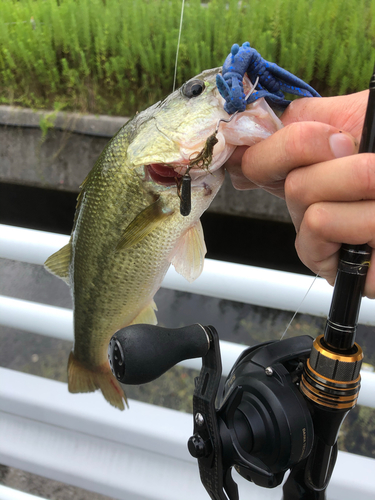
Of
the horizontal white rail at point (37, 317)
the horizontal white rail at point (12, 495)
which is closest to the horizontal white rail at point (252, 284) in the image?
the horizontal white rail at point (37, 317)

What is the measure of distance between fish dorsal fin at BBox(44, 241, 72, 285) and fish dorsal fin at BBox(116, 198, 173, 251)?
231 millimetres

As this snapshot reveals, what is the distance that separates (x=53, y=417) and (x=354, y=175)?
1.06 metres

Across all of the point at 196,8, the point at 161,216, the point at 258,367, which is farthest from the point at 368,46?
the point at 258,367

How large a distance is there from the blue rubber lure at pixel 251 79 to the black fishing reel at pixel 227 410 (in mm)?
363

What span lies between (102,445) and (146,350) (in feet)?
2.44

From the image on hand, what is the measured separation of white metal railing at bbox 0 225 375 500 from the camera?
0.92 meters

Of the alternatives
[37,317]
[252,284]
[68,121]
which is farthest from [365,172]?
[68,121]

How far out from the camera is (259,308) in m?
2.57

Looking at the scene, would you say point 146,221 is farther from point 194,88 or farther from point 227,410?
point 227,410

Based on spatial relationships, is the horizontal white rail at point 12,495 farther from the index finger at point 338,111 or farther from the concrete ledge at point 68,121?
the concrete ledge at point 68,121

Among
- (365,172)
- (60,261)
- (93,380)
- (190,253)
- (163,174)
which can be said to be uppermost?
(365,172)

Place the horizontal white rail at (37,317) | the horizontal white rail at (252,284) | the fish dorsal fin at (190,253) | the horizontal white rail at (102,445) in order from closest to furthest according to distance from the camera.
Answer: the fish dorsal fin at (190,253)
the horizontal white rail at (252,284)
the horizontal white rail at (102,445)
the horizontal white rail at (37,317)

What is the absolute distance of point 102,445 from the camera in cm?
110

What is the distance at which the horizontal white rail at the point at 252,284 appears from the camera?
35.6 inches
